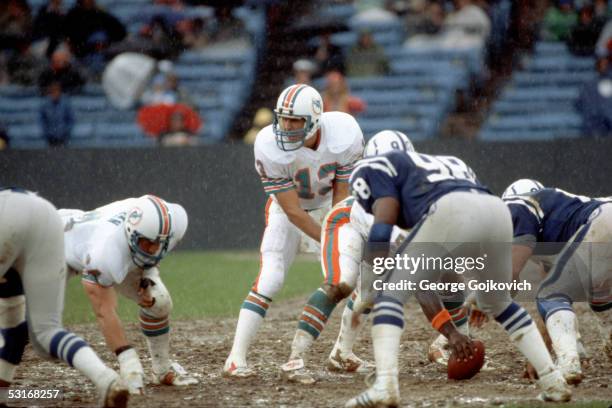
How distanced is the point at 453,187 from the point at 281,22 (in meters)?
14.1

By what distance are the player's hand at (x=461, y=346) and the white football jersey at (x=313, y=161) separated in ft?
5.46

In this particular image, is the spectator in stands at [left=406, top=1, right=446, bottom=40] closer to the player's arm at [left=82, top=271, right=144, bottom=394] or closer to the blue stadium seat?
the blue stadium seat

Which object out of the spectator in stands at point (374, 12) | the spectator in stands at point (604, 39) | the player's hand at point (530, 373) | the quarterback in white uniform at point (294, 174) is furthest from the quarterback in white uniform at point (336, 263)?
the spectator in stands at point (374, 12)

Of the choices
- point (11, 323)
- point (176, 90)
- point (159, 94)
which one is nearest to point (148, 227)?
point (11, 323)

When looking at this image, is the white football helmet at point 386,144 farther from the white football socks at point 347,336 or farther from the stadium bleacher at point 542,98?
the stadium bleacher at point 542,98

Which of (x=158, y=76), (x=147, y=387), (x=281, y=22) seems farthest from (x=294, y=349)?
(x=281, y=22)

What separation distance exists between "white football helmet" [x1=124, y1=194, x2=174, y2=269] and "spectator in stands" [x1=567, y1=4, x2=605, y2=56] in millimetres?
12648

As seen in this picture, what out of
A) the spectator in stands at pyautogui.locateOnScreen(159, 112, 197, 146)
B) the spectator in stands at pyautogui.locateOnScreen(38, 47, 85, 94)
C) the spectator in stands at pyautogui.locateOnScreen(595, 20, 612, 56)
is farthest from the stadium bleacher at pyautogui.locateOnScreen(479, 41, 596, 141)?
the spectator in stands at pyautogui.locateOnScreen(38, 47, 85, 94)

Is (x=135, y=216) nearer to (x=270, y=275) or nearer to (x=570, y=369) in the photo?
(x=270, y=275)

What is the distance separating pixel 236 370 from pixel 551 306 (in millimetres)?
2177

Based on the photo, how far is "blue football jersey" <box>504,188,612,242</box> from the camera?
6.99m

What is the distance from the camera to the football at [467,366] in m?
6.81

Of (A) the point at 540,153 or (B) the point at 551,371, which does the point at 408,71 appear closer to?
(A) the point at 540,153

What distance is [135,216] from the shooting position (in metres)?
6.58
